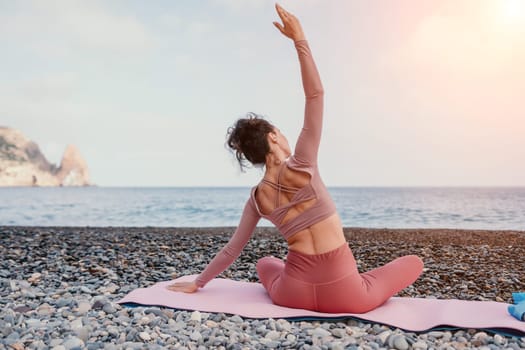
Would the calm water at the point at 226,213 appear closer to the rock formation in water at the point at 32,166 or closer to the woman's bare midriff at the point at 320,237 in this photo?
the woman's bare midriff at the point at 320,237

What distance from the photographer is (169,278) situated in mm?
5809

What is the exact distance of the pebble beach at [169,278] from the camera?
3.41 m

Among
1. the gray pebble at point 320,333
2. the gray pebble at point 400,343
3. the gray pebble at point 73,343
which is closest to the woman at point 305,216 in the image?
the gray pebble at point 320,333

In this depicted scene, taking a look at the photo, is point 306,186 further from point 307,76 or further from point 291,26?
point 291,26

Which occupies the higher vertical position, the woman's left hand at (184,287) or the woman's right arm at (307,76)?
the woman's right arm at (307,76)

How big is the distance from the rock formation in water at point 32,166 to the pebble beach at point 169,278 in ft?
296

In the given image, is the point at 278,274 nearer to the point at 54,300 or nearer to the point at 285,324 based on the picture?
the point at 285,324

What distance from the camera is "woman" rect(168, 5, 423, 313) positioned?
11.9 ft

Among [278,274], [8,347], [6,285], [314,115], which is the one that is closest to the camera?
[8,347]

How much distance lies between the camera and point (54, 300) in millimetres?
4605

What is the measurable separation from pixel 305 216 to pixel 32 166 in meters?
101

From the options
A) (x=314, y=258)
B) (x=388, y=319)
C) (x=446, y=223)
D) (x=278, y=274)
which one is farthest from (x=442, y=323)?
(x=446, y=223)

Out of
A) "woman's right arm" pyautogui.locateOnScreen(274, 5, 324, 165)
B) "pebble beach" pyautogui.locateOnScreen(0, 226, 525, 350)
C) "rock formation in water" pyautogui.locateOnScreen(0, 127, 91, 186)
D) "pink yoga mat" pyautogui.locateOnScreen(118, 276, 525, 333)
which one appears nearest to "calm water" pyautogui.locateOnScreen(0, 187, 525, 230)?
"pebble beach" pyautogui.locateOnScreen(0, 226, 525, 350)

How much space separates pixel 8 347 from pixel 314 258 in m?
2.17
